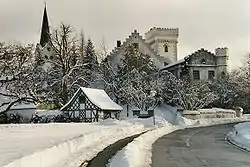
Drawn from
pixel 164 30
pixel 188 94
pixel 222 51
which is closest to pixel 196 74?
pixel 222 51

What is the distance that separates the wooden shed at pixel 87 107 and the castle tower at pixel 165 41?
4413 cm

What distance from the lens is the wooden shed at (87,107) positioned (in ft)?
183

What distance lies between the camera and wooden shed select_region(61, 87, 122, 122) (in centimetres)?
5569

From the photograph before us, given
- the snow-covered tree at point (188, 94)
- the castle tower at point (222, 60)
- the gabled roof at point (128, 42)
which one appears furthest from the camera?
the gabled roof at point (128, 42)

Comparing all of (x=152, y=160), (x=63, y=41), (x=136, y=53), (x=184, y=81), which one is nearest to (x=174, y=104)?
(x=184, y=81)

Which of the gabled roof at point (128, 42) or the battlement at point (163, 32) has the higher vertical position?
the battlement at point (163, 32)

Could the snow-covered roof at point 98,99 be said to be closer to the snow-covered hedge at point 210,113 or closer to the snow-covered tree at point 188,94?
the snow-covered hedge at point 210,113

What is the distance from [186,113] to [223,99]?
11.6m

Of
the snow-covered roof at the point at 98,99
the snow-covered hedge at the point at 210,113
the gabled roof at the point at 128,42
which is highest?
the gabled roof at the point at 128,42

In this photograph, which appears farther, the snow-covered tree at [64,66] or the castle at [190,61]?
the castle at [190,61]

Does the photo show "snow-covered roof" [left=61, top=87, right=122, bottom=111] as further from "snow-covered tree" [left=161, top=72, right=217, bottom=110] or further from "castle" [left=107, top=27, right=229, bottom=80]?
"castle" [left=107, top=27, right=229, bottom=80]

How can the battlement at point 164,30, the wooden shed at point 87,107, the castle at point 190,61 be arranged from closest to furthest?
the wooden shed at point 87,107 < the castle at point 190,61 < the battlement at point 164,30

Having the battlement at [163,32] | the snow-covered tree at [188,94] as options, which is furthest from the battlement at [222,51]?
the battlement at [163,32]

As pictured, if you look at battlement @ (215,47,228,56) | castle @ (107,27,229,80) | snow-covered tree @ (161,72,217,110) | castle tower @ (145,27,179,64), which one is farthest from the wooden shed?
castle tower @ (145,27,179,64)
